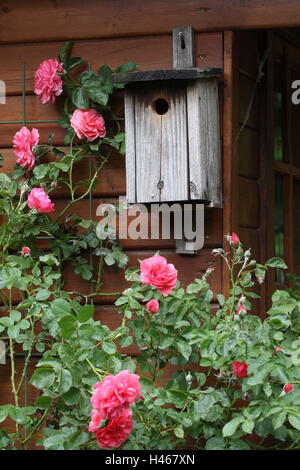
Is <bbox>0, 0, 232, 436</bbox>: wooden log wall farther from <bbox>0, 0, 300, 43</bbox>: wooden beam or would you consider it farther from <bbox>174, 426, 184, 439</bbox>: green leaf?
<bbox>174, 426, 184, 439</bbox>: green leaf

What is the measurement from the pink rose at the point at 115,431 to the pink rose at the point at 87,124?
47.0 inches

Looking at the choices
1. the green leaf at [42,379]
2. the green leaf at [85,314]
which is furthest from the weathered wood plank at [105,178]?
the green leaf at [42,379]

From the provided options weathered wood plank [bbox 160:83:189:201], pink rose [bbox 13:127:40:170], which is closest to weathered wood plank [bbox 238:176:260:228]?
weathered wood plank [bbox 160:83:189:201]

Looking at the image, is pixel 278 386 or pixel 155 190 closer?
pixel 278 386

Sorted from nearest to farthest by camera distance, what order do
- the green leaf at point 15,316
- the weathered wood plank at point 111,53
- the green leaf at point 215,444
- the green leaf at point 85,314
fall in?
the green leaf at point 85,314 → the green leaf at point 215,444 → the green leaf at point 15,316 → the weathered wood plank at point 111,53

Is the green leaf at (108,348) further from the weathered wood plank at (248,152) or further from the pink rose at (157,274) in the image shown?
the weathered wood plank at (248,152)

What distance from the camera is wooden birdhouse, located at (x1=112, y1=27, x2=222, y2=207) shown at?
2461 mm

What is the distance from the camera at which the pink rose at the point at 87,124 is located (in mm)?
2605

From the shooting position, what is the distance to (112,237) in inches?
106

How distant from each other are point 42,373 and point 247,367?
0.61 m

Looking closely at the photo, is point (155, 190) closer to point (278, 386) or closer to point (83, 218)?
point (83, 218)

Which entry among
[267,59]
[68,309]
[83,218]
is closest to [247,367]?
[68,309]

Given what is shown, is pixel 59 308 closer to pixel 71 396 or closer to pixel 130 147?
pixel 71 396

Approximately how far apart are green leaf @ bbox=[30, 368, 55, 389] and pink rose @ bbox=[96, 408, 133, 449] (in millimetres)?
224
